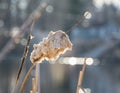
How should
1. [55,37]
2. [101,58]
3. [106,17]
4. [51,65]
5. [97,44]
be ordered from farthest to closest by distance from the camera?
1. [106,17]
2. [97,44]
3. [101,58]
4. [51,65]
5. [55,37]

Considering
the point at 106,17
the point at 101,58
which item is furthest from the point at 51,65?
the point at 106,17

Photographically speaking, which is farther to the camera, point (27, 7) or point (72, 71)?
point (27, 7)

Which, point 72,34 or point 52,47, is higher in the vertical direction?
point 72,34

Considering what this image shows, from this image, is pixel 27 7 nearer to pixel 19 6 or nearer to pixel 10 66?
pixel 19 6

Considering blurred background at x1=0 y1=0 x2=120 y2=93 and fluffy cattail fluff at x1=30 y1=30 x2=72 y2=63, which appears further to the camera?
blurred background at x1=0 y1=0 x2=120 y2=93

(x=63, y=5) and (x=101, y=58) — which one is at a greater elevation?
(x=63, y=5)

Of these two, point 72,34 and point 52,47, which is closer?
point 52,47

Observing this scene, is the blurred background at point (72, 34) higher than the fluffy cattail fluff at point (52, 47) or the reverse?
higher

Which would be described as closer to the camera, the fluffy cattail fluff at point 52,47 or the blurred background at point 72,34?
the fluffy cattail fluff at point 52,47
